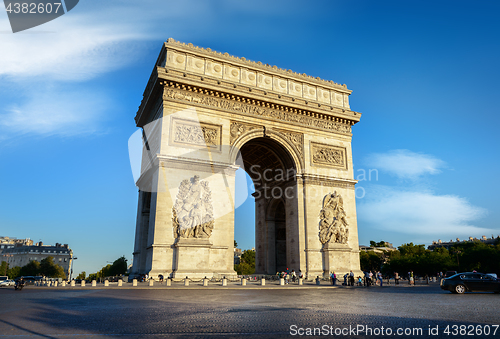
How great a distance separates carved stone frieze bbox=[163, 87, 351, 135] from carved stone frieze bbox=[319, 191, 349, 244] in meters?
5.44

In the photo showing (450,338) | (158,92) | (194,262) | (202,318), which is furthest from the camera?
(158,92)

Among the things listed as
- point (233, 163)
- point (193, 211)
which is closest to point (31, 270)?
point (193, 211)

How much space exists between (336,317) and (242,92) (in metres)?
18.7

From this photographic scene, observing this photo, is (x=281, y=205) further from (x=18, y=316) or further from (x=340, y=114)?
(x=18, y=316)

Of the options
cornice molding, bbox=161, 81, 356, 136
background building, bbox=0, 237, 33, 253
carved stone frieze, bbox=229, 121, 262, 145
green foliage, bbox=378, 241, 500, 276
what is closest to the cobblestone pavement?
cornice molding, bbox=161, 81, 356, 136

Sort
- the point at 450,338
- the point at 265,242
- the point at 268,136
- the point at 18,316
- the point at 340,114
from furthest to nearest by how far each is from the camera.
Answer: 1. the point at 265,242
2. the point at 340,114
3. the point at 268,136
4. the point at 18,316
5. the point at 450,338

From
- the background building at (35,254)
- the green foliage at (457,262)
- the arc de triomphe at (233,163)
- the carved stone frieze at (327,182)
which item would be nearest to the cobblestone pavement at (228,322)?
the arc de triomphe at (233,163)

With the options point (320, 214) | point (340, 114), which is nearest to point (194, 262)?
point (320, 214)

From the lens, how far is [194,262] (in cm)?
1980

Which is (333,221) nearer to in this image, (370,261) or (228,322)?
(228,322)

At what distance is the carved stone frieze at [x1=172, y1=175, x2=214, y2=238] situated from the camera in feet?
66.4

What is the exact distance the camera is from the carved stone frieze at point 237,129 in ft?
77.2

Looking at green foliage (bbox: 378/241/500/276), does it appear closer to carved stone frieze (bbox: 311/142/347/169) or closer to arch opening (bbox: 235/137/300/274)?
arch opening (bbox: 235/137/300/274)

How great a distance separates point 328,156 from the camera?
2639cm
